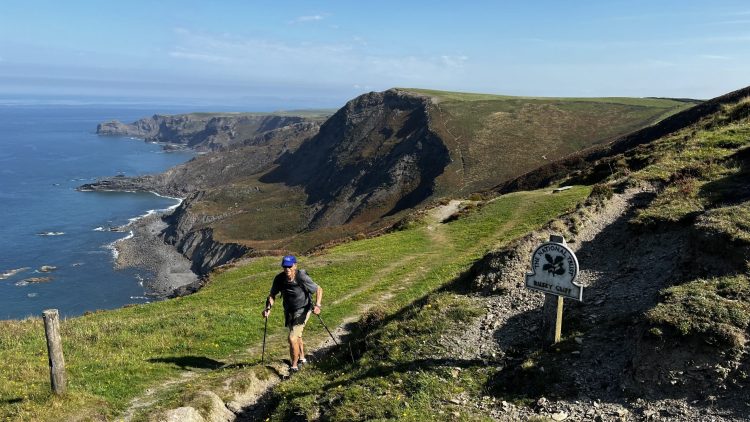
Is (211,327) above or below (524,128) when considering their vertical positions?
below

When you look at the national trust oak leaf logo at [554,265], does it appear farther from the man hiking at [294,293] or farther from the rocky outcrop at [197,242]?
the rocky outcrop at [197,242]

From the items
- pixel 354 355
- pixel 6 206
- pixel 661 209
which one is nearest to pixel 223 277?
pixel 354 355

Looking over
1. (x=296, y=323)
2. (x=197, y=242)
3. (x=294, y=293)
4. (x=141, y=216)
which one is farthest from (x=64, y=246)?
(x=294, y=293)

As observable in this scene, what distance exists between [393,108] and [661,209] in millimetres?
160671

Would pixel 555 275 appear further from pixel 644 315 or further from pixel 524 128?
pixel 524 128

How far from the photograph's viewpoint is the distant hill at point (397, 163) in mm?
111938

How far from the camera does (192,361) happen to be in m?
17.0

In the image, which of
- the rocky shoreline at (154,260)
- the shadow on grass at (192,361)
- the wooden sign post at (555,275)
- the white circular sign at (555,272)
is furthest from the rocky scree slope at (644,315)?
the rocky shoreline at (154,260)

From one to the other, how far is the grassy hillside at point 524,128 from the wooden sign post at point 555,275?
89.9 metres

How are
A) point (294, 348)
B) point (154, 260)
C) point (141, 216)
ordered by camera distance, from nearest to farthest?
1. point (294, 348)
2. point (154, 260)
3. point (141, 216)

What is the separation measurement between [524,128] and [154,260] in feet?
329

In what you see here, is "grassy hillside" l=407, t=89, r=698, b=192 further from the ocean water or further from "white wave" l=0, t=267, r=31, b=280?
"white wave" l=0, t=267, r=31, b=280

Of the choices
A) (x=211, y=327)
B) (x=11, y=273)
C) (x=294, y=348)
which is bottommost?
(x=11, y=273)

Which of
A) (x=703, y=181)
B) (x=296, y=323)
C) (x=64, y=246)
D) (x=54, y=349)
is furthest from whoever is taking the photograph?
(x=64, y=246)
